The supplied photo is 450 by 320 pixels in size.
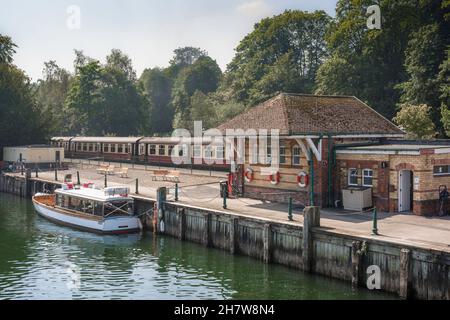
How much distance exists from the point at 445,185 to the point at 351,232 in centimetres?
768

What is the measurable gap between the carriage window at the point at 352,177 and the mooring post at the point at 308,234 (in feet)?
21.3

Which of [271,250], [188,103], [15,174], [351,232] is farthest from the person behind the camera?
[188,103]

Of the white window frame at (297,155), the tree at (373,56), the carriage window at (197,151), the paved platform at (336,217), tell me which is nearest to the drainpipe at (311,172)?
the paved platform at (336,217)

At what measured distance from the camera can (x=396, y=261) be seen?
19172 mm

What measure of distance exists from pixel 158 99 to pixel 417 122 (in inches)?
3495

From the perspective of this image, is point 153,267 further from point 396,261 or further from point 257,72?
point 257,72

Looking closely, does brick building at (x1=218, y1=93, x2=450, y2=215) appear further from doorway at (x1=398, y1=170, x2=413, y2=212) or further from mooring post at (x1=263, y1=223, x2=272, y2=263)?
mooring post at (x1=263, y1=223, x2=272, y2=263)

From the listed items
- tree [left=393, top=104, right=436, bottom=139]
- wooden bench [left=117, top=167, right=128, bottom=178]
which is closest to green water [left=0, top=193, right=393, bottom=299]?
wooden bench [left=117, top=167, right=128, bottom=178]

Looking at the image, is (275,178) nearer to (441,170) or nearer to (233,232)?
(233,232)

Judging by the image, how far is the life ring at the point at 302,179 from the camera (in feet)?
95.3

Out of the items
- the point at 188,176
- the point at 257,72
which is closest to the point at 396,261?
the point at 188,176
